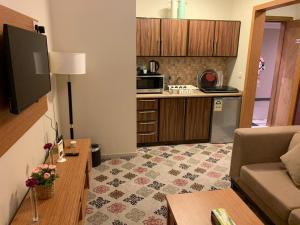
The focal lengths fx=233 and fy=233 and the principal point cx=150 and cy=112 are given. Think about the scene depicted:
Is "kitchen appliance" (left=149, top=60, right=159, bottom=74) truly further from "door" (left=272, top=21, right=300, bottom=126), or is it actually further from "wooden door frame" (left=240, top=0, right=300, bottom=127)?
"door" (left=272, top=21, right=300, bottom=126)

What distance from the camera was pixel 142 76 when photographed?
12.0 ft

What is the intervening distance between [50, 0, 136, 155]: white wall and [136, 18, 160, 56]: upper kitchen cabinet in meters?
0.62

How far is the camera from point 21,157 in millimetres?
1733

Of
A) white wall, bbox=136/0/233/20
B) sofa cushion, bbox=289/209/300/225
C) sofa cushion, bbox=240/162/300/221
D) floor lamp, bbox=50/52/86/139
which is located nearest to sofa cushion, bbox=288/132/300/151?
sofa cushion, bbox=240/162/300/221

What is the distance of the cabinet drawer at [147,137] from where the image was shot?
12.2 feet

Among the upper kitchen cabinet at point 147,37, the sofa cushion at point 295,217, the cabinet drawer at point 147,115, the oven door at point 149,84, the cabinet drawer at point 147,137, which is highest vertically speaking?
the upper kitchen cabinet at point 147,37

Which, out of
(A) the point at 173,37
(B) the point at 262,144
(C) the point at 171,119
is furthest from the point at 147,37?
(B) the point at 262,144

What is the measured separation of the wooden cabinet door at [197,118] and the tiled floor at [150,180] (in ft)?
0.63

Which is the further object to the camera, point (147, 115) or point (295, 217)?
point (147, 115)

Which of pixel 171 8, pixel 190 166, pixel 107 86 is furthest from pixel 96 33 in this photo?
pixel 190 166

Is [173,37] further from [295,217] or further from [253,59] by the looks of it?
[295,217]

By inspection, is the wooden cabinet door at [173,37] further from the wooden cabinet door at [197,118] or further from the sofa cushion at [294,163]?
the sofa cushion at [294,163]

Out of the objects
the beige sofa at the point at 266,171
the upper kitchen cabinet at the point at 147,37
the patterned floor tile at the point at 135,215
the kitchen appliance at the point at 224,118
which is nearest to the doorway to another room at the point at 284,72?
the kitchen appliance at the point at 224,118

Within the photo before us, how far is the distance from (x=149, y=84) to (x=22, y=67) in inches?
93.3
